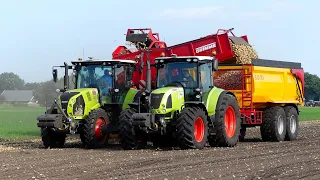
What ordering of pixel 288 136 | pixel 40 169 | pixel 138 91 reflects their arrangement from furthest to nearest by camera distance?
pixel 288 136
pixel 138 91
pixel 40 169

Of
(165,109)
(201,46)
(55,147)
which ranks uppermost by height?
(201,46)

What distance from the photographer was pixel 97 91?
1761cm

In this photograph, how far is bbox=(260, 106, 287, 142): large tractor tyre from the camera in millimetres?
19641

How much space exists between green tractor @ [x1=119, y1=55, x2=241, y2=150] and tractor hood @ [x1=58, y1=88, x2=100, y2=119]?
137 centimetres

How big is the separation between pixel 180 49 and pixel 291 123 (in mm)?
4707

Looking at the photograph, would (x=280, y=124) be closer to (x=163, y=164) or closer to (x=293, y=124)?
(x=293, y=124)

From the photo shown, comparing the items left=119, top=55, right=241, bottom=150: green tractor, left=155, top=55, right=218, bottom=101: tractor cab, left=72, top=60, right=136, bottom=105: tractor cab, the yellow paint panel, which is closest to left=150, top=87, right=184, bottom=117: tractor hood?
left=119, top=55, right=241, bottom=150: green tractor

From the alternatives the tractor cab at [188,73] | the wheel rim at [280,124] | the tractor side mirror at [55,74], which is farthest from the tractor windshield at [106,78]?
the wheel rim at [280,124]

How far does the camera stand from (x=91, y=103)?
17297mm

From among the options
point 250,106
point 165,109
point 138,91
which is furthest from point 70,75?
point 250,106

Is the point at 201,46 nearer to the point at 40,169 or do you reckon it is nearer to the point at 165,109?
the point at 165,109

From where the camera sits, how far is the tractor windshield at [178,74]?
54.4ft

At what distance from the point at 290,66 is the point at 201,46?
3.82m

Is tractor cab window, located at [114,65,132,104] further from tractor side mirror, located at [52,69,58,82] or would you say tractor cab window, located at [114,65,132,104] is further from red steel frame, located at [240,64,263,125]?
red steel frame, located at [240,64,263,125]
